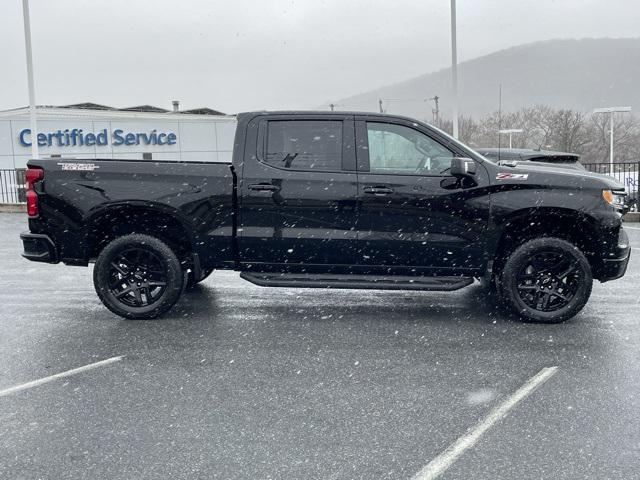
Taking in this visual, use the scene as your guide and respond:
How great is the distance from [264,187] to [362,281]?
126cm

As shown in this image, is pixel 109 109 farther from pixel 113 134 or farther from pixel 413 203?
pixel 413 203

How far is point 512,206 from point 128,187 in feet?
11.6

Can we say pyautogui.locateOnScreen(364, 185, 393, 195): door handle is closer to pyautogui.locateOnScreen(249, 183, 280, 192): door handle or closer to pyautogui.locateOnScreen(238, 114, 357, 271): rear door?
pyautogui.locateOnScreen(238, 114, 357, 271): rear door

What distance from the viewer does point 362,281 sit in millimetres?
6242

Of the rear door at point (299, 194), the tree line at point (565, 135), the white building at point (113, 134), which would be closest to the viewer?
the rear door at point (299, 194)

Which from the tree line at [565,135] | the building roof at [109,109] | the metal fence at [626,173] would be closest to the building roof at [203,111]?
the building roof at [109,109]

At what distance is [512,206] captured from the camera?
6.11 meters

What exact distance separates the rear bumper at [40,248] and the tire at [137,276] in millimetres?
441

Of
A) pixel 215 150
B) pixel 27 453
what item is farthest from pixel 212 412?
pixel 215 150

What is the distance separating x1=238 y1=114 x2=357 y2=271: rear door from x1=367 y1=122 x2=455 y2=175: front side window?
0.72ft

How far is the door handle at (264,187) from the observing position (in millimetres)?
6238

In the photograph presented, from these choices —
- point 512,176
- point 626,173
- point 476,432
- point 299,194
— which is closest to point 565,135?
point 626,173

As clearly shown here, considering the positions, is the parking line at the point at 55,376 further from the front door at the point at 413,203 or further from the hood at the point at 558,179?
the hood at the point at 558,179

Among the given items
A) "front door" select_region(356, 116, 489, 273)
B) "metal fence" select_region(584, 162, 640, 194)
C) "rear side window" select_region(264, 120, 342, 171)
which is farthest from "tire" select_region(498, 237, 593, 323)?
"metal fence" select_region(584, 162, 640, 194)
